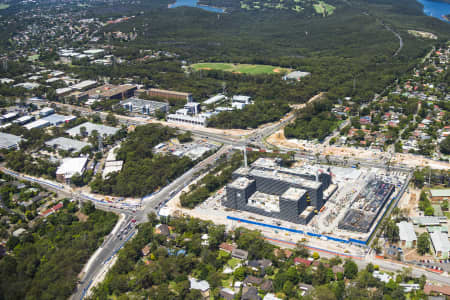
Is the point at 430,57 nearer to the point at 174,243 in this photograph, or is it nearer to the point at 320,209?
the point at 320,209

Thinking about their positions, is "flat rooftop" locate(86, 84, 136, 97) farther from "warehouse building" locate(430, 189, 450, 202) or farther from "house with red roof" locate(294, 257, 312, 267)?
"warehouse building" locate(430, 189, 450, 202)

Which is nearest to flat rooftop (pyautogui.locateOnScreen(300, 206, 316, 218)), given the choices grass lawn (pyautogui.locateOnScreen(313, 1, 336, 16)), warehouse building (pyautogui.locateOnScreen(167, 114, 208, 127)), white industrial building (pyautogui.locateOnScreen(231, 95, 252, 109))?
warehouse building (pyautogui.locateOnScreen(167, 114, 208, 127))

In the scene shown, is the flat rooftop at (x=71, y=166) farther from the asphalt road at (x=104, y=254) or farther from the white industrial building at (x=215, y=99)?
the white industrial building at (x=215, y=99)

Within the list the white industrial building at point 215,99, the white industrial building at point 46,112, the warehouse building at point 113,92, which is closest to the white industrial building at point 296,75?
the white industrial building at point 215,99

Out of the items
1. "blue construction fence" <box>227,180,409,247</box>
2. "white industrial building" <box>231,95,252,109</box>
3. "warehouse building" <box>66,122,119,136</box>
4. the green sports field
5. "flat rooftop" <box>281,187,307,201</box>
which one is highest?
the green sports field

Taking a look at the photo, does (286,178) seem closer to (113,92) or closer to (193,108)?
(193,108)

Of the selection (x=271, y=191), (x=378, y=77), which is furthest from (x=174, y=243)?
(x=378, y=77)
